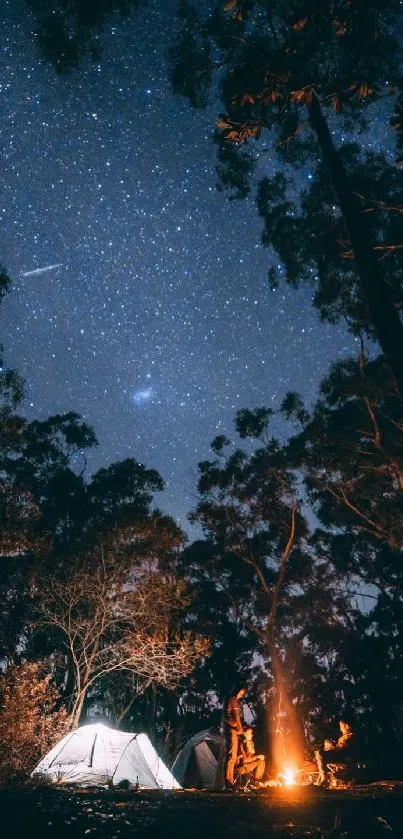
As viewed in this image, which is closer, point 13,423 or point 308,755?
point 13,423

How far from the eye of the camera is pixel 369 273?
254 inches

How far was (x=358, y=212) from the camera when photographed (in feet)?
22.5

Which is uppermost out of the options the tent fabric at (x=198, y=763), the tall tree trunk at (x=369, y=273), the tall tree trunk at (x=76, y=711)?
the tall tree trunk at (x=369, y=273)

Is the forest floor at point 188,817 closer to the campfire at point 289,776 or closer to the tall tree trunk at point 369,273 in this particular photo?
the tall tree trunk at point 369,273

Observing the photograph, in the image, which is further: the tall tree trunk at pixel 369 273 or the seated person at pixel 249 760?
the seated person at pixel 249 760

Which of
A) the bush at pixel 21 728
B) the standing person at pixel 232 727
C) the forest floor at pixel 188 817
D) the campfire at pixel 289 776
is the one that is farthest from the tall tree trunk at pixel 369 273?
the campfire at pixel 289 776

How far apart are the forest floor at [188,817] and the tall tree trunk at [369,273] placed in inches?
181

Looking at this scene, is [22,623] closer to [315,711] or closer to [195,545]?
[195,545]

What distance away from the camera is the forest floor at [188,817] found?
377 cm

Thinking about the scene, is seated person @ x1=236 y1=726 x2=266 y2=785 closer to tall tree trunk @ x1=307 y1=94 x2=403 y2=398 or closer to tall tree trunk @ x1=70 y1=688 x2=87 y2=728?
tall tree trunk @ x1=70 y1=688 x2=87 y2=728

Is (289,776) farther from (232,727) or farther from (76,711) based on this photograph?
(76,711)

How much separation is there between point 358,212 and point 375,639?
23922mm

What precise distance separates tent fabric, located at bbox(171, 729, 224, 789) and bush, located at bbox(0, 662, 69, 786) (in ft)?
25.5

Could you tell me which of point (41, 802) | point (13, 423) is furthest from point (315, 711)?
point (41, 802)
